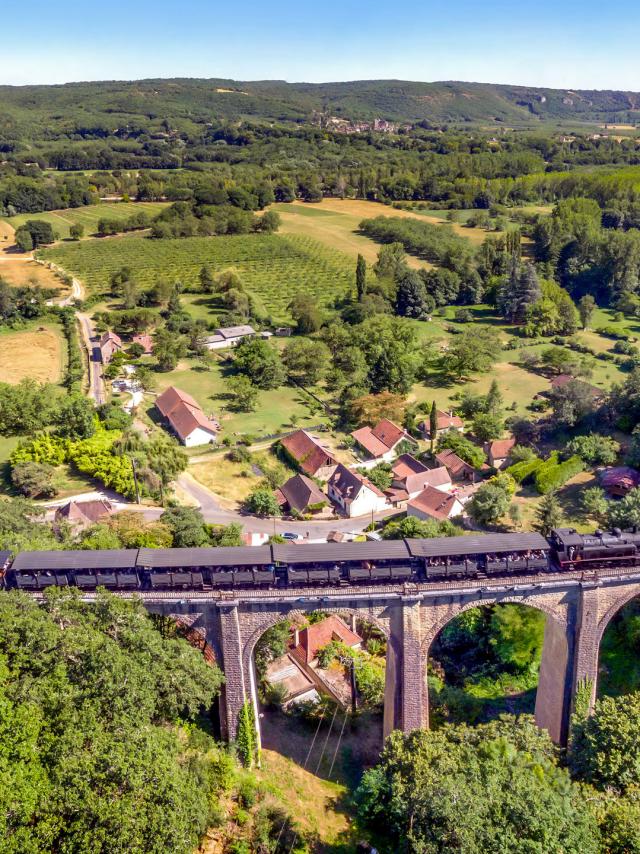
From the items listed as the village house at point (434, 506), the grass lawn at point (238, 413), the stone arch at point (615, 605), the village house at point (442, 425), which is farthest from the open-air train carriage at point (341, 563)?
the village house at point (442, 425)

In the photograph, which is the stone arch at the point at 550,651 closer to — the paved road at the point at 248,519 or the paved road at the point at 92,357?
the paved road at the point at 248,519

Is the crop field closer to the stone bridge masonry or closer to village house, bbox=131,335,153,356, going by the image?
village house, bbox=131,335,153,356

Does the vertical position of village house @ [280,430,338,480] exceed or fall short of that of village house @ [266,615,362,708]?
it exceeds it

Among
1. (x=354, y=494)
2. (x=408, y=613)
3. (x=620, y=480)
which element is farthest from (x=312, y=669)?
(x=620, y=480)

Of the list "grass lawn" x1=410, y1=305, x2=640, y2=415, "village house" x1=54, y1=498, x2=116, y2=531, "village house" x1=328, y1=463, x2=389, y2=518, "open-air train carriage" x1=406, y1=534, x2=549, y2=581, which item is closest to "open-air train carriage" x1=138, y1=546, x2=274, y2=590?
"open-air train carriage" x1=406, y1=534, x2=549, y2=581

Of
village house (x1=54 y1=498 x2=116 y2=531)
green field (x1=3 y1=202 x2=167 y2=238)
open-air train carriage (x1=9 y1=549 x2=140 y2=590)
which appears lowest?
village house (x1=54 y1=498 x2=116 y2=531)

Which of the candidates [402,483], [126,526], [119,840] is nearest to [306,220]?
[402,483]

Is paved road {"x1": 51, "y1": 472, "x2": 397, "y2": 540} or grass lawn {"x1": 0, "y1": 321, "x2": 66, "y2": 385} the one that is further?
grass lawn {"x1": 0, "y1": 321, "x2": 66, "y2": 385}
